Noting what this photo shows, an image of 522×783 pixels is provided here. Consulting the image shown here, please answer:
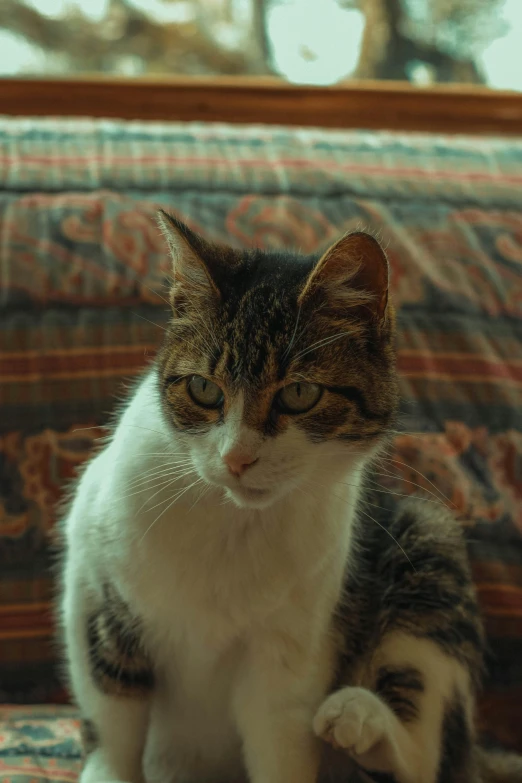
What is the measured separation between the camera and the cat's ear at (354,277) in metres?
0.95

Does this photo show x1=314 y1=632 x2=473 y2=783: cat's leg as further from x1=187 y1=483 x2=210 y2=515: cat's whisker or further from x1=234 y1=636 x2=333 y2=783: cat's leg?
x1=187 y1=483 x2=210 y2=515: cat's whisker

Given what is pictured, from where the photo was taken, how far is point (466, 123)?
212 cm

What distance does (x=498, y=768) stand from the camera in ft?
3.99

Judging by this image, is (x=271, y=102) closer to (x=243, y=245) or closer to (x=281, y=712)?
→ (x=243, y=245)

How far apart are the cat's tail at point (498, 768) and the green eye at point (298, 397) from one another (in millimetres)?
589

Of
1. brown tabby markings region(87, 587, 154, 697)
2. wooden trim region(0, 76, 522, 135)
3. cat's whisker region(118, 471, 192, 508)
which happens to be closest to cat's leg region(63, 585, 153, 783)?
brown tabby markings region(87, 587, 154, 697)

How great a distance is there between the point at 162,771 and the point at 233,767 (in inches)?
4.1

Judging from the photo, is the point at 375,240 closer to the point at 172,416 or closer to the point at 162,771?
the point at 172,416

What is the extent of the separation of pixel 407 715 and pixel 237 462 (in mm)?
429

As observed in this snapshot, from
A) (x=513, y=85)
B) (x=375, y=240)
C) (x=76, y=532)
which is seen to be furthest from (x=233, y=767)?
(x=513, y=85)

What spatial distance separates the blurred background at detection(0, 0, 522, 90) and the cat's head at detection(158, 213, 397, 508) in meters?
1.20

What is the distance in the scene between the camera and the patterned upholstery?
1.42 meters

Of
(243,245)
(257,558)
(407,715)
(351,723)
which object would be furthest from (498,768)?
(243,245)

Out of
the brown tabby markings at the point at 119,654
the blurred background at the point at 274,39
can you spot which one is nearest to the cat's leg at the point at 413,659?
the brown tabby markings at the point at 119,654
